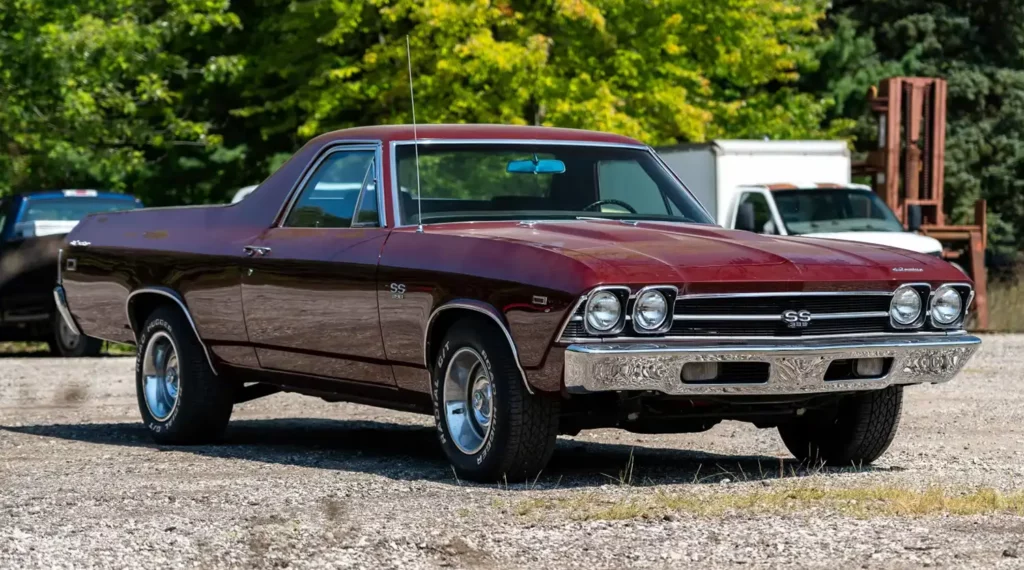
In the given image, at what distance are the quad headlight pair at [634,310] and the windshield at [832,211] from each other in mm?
13340

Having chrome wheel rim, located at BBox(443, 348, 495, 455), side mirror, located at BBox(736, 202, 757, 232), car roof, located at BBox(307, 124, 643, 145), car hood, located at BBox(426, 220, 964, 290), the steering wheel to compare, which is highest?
car roof, located at BBox(307, 124, 643, 145)

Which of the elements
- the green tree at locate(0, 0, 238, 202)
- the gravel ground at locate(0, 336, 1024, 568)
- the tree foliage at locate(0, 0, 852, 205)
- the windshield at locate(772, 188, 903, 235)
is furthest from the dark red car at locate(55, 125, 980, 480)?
the green tree at locate(0, 0, 238, 202)

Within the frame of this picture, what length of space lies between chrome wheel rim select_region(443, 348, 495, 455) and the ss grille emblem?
128 centimetres

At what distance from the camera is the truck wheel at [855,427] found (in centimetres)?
868

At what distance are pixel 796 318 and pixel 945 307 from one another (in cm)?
89

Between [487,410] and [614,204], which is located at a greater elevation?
[614,204]

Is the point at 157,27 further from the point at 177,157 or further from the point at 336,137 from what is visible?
the point at 336,137

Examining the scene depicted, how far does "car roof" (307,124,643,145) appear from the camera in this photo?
9148 millimetres

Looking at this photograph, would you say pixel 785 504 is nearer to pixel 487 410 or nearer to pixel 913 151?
pixel 487 410

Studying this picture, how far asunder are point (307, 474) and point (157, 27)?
2212cm

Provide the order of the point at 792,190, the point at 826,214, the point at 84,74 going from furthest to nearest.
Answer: the point at 84,74, the point at 792,190, the point at 826,214

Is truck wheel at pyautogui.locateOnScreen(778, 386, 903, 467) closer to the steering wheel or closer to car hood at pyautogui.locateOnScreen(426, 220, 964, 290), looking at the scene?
car hood at pyautogui.locateOnScreen(426, 220, 964, 290)

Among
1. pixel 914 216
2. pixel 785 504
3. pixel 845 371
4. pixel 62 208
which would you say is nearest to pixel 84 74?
pixel 62 208

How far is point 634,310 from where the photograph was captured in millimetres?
7512
